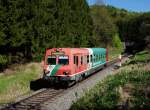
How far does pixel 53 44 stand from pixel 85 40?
16.3 metres

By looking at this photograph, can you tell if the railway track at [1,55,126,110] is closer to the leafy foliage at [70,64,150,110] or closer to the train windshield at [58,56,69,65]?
the train windshield at [58,56,69,65]

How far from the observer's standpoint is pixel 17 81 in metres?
25.7

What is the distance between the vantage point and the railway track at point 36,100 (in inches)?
715

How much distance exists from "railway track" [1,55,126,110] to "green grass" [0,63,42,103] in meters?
1.19

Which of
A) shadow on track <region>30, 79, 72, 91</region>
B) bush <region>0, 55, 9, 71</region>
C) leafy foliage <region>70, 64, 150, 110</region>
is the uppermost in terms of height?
bush <region>0, 55, 9, 71</region>

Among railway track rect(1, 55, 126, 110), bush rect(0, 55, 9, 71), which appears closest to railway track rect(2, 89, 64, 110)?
railway track rect(1, 55, 126, 110)

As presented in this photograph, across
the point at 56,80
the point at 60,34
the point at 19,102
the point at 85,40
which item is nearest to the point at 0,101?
the point at 19,102

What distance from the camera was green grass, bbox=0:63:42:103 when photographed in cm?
2311

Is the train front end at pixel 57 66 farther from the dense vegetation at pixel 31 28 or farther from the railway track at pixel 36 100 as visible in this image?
the dense vegetation at pixel 31 28

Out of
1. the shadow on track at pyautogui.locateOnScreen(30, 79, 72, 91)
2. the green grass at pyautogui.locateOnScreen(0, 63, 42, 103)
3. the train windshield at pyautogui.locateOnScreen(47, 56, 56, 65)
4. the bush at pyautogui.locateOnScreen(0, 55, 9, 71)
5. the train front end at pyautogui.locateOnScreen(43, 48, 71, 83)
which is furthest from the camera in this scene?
the bush at pyautogui.locateOnScreen(0, 55, 9, 71)

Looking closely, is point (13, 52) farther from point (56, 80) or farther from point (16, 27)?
point (56, 80)

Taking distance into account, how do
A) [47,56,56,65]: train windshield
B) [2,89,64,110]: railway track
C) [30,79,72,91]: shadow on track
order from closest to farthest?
[2,89,64,110]: railway track → [47,56,56,65]: train windshield → [30,79,72,91]: shadow on track

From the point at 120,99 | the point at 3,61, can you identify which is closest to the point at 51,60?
the point at 3,61

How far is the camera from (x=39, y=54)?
32.8m
